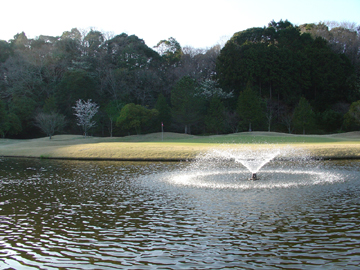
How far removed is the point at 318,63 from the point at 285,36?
8.33 m

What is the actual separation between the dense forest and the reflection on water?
36747 mm

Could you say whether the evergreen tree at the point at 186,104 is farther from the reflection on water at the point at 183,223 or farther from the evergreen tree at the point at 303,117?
the reflection on water at the point at 183,223

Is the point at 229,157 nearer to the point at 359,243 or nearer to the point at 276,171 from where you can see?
the point at 276,171

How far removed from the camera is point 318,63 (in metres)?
55.9

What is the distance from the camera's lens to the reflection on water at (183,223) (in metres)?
6.45

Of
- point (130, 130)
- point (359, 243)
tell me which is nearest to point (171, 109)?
point (130, 130)

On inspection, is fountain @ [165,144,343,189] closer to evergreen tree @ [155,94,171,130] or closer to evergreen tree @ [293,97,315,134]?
evergreen tree @ [293,97,315,134]

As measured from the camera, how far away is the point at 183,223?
8703 millimetres

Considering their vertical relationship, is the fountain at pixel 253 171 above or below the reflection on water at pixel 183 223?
above

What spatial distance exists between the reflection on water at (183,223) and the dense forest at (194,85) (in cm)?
3675

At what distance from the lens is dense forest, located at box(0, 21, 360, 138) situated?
5181 cm

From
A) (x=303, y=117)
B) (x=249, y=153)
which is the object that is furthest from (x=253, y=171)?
(x=303, y=117)

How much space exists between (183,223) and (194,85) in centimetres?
4781

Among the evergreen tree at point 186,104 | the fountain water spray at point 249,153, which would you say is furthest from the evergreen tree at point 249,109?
the fountain water spray at point 249,153
